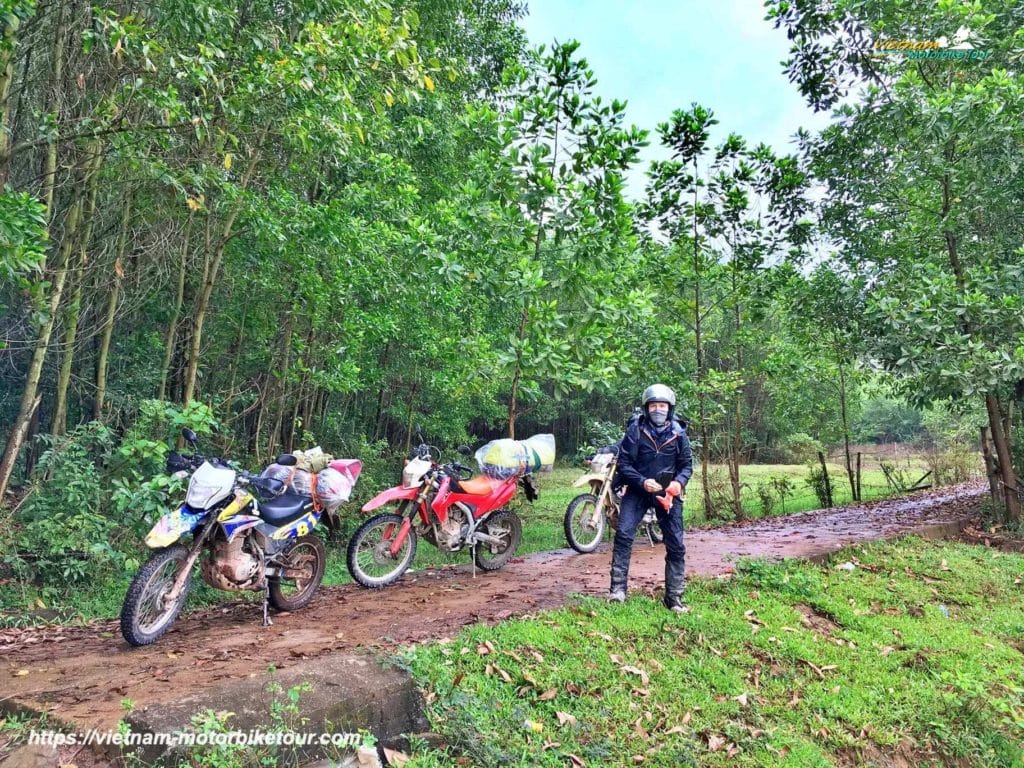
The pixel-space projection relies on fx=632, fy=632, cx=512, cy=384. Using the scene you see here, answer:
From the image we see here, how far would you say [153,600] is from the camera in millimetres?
3809

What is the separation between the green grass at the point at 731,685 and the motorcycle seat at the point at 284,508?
5.01 ft

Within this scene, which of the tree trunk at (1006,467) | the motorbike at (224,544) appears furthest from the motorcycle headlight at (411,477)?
the tree trunk at (1006,467)

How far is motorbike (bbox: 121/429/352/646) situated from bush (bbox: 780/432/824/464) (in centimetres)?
1806

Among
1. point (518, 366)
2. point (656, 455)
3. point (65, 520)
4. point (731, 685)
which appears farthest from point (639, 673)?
point (65, 520)

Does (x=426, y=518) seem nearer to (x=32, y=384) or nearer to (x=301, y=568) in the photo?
(x=301, y=568)

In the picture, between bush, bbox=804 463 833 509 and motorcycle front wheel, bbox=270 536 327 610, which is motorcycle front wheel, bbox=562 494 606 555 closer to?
motorcycle front wheel, bbox=270 536 327 610

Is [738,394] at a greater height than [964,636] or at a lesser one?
greater

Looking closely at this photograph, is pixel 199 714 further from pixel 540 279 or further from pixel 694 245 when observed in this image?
pixel 694 245

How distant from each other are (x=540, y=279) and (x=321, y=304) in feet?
10.4

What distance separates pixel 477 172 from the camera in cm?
729

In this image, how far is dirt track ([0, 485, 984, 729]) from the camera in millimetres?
3039

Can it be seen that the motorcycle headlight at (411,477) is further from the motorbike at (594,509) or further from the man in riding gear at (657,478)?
the motorbike at (594,509)

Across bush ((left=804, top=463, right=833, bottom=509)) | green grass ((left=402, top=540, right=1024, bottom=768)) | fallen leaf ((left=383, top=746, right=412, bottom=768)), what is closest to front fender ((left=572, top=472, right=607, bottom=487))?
green grass ((left=402, top=540, right=1024, bottom=768))

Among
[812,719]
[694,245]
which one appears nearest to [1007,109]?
[694,245]
